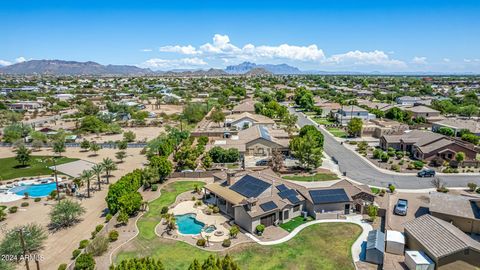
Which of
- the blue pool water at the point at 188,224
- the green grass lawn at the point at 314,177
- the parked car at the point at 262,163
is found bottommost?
the blue pool water at the point at 188,224

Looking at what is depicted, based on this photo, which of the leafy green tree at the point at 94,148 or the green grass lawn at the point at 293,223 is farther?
the leafy green tree at the point at 94,148

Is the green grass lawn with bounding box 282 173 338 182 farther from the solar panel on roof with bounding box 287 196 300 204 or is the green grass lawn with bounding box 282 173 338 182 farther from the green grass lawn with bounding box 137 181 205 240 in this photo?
the green grass lawn with bounding box 137 181 205 240

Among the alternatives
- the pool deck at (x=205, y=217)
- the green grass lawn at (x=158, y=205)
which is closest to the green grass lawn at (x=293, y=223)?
the pool deck at (x=205, y=217)

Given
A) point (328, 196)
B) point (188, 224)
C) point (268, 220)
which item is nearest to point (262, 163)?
point (328, 196)

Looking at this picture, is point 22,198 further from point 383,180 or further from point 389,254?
point 383,180

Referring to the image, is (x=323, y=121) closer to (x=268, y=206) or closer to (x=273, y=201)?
(x=273, y=201)

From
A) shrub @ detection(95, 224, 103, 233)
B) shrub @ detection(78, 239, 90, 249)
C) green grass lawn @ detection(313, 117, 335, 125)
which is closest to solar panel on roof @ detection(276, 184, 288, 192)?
shrub @ detection(95, 224, 103, 233)

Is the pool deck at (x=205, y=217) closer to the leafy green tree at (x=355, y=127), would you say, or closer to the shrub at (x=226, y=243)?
the shrub at (x=226, y=243)
